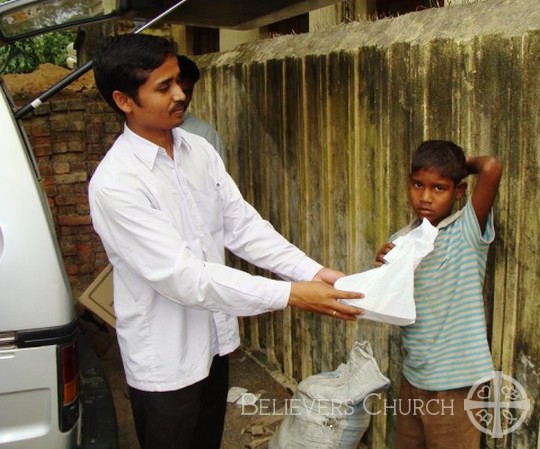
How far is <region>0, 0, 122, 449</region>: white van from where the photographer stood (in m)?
2.06

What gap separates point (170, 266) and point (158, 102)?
0.59m

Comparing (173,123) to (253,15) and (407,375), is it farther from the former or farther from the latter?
(253,15)

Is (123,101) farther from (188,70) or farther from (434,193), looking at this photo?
(188,70)

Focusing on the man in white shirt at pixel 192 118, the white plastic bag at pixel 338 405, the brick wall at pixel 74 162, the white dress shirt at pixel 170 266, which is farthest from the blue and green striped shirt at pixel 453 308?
the brick wall at pixel 74 162

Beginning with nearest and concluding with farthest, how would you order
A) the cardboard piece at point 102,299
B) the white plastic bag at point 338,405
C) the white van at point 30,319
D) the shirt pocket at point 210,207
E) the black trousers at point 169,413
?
the white van at point 30,319
the black trousers at point 169,413
the shirt pocket at point 210,207
the white plastic bag at point 338,405
the cardboard piece at point 102,299

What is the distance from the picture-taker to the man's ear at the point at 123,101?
228 cm

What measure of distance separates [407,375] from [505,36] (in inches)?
50.6

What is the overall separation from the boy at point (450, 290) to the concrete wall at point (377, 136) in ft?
0.52

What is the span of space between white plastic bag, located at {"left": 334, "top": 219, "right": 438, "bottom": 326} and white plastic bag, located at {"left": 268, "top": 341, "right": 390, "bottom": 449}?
0.84m

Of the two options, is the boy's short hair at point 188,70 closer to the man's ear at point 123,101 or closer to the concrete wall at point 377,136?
the concrete wall at point 377,136

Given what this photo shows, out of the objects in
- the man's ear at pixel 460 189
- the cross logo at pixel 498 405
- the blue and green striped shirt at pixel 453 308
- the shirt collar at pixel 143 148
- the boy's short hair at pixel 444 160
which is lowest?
the cross logo at pixel 498 405

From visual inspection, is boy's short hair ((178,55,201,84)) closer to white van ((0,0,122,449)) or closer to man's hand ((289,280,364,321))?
white van ((0,0,122,449))

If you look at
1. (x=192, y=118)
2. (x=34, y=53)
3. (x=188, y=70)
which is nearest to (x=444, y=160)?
(x=188, y=70)

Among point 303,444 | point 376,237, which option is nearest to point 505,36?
point 376,237
